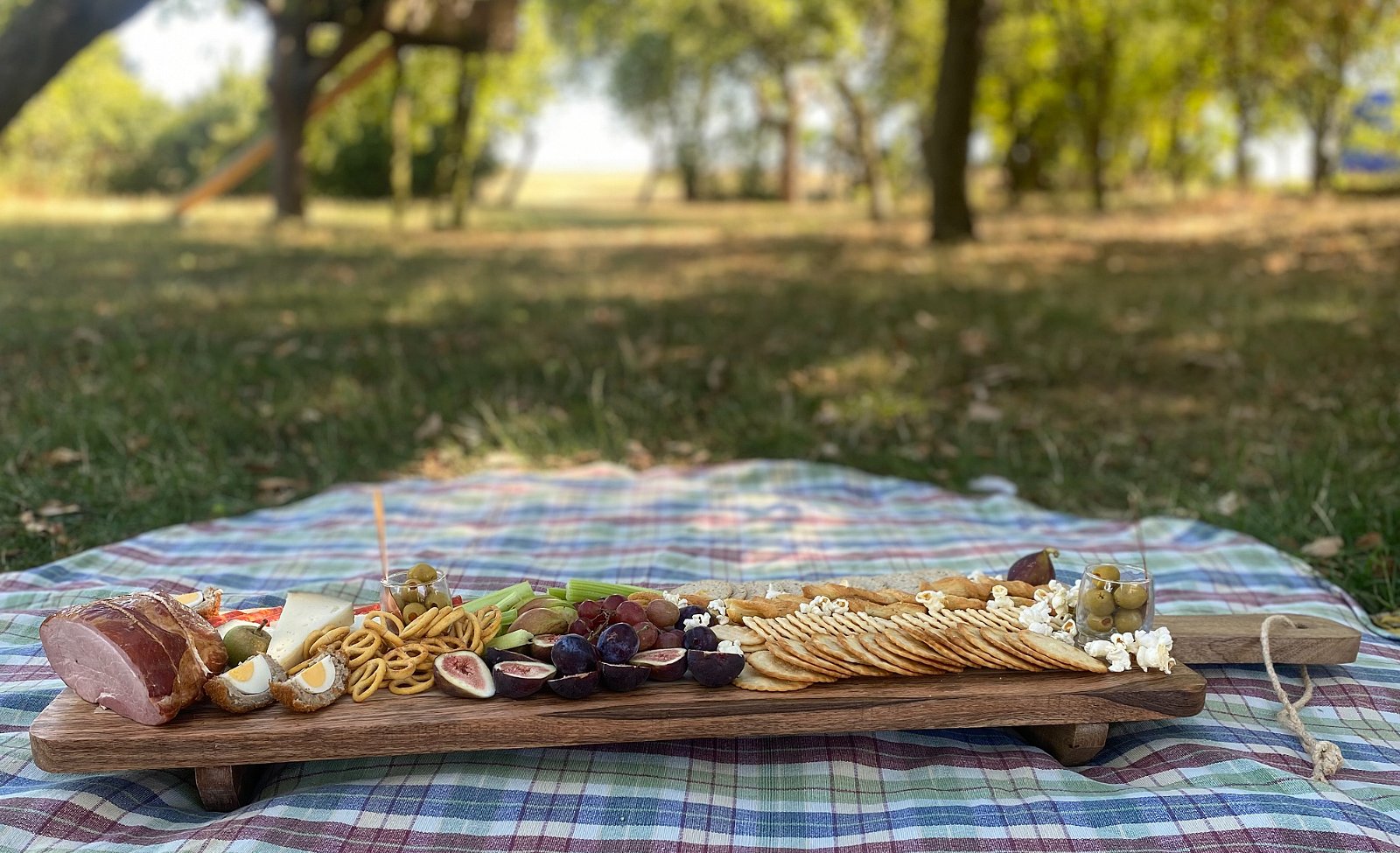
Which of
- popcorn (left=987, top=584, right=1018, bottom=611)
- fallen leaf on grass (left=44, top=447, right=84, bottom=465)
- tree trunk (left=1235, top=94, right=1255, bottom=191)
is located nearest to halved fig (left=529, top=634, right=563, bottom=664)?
popcorn (left=987, top=584, right=1018, bottom=611)

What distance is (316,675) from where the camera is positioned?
249 centimetres

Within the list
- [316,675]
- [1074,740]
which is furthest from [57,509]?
[1074,740]

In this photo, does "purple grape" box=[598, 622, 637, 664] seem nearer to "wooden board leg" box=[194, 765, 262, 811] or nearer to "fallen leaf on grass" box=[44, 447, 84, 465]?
"wooden board leg" box=[194, 765, 262, 811]

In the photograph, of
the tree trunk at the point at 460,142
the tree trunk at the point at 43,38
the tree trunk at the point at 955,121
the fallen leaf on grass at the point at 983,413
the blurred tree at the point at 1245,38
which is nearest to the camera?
the fallen leaf on grass at the point at 983,413

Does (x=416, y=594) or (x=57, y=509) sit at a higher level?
(x=416, y=594)

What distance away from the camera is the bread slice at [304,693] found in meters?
2.45

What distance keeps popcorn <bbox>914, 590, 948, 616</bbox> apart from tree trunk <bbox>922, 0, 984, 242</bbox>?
10.8 meters

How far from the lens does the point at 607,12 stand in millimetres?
17953

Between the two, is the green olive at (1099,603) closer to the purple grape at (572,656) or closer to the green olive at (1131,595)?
the green olive at (1131,595)

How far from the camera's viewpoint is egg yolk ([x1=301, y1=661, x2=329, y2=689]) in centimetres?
248

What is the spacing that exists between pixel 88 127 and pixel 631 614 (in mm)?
40410

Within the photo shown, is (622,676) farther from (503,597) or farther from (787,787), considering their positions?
(503,597)

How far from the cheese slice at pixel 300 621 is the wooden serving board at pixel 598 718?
0.15m

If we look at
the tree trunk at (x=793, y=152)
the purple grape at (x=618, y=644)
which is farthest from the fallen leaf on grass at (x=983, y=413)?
the tree trunk at (x=793, y=152)
